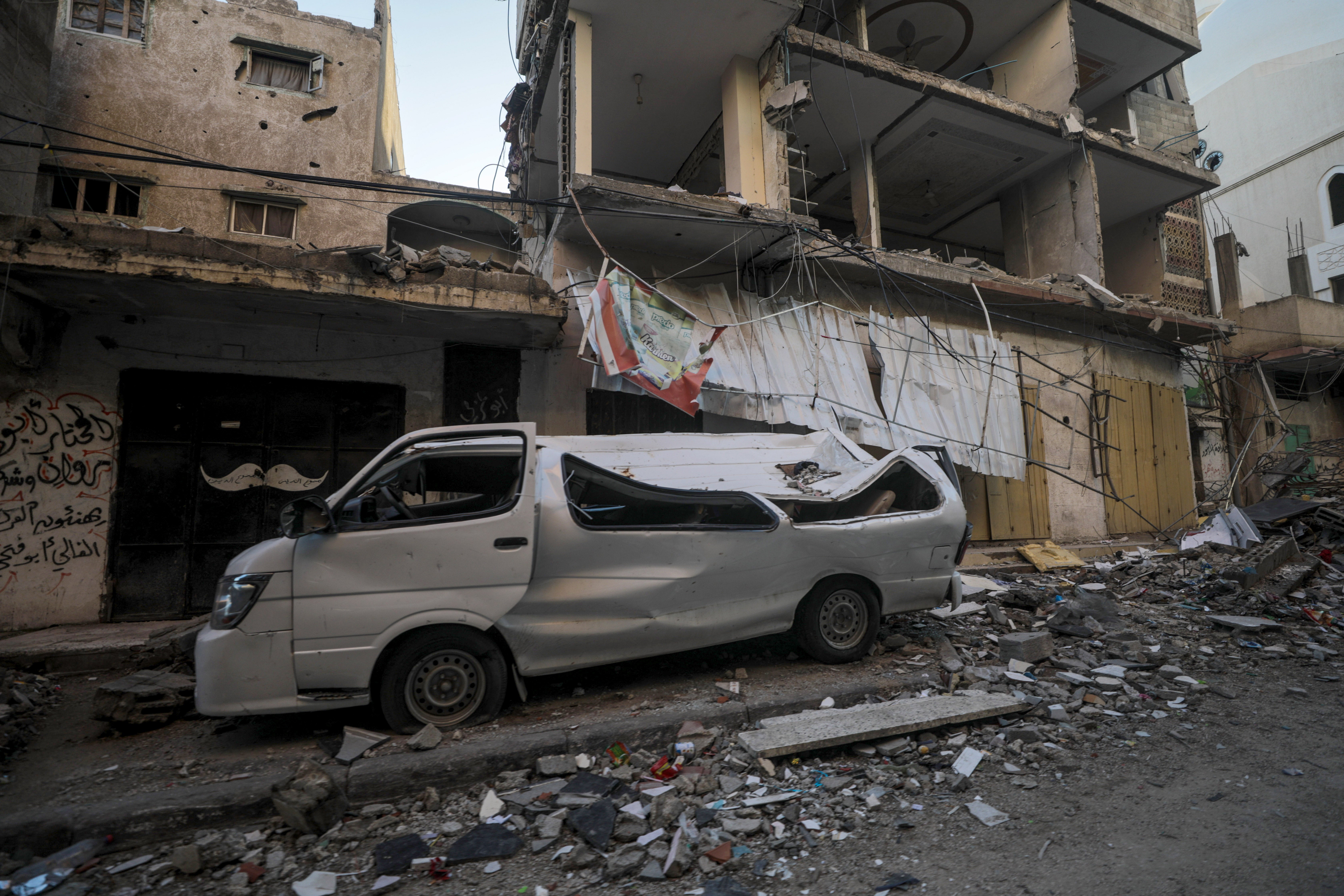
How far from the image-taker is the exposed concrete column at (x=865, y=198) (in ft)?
32.3

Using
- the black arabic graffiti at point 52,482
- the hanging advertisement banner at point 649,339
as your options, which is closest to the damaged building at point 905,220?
the hanging advertisement banner at point 649,339

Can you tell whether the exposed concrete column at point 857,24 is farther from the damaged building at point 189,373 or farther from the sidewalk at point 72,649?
the sidewalk at point 72,649

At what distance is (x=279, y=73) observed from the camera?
13.0 m

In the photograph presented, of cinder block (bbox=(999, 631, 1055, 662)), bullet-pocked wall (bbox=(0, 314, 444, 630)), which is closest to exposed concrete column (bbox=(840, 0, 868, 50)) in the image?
cinder block (bbox=(999, 631, 1055, 662))

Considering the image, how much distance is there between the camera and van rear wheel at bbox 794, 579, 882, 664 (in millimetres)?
4578

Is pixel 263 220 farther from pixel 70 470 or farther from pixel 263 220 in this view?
pixel 70 470

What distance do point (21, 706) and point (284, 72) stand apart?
13.5m

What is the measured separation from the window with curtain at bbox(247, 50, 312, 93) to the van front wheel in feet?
46.7

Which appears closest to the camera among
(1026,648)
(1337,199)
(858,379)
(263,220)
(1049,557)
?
(1026,648)

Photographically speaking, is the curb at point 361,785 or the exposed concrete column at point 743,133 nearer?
the curb at point 361,785

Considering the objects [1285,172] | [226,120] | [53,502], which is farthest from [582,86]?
[1285,172]

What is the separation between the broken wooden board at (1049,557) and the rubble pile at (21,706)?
1031 centimetres

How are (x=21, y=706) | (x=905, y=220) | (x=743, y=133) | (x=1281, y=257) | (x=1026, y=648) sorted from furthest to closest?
(x=1281, y=257), (x=905, y=220), (x=743, y=133), (x=1026, y=648), (x=21, y=706)

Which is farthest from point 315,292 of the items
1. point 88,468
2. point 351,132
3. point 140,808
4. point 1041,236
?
point 1041,236
